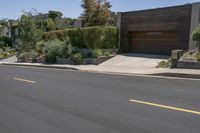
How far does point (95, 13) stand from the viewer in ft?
137

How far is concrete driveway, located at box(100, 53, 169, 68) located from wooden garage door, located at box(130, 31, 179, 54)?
881 mm

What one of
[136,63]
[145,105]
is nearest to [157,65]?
[136,63]

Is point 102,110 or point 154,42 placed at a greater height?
point 154,42

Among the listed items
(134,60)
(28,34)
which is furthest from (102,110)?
(28,34)

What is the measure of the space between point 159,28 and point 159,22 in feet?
1.55

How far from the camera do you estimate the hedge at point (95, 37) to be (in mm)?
25828

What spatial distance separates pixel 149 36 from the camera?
25062mm

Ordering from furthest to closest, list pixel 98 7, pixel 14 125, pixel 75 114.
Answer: pixel 98 7
pixel 75 114
pixel 14 125

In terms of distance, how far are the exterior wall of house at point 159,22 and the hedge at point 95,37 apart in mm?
932

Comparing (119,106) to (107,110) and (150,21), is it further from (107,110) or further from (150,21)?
(150,21)

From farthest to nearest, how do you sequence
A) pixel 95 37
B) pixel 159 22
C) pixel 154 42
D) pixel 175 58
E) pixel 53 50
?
pixel 53 50 < pixel 95 37 < pixel 154 42 < pixel 159 22 < pixel 175 58

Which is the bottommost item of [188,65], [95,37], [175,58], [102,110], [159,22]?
[102,110]

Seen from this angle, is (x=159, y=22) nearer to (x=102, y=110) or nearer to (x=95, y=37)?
(x=95, y=37)

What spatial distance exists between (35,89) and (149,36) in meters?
15.3
